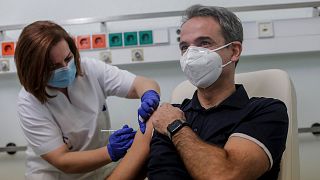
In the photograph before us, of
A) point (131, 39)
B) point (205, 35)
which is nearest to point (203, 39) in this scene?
point (205, 35)

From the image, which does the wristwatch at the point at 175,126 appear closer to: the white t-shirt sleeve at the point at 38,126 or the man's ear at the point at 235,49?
the man's ear at the point at 235,49

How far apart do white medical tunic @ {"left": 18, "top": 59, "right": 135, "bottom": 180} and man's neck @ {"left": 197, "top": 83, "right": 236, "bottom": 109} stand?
1.56ft

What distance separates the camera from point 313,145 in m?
2.04

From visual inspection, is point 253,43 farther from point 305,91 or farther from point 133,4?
point 133,4

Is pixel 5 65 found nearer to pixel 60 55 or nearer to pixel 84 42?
pixel 84 42

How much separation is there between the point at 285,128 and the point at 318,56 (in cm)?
119

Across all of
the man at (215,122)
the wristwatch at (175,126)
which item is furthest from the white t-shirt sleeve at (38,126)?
the wristwatch at (175,126)

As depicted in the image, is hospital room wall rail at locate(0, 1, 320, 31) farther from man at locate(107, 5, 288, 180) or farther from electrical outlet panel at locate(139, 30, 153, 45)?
man at locate(107, 5, 288, 180)

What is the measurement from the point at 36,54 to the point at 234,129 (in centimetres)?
85

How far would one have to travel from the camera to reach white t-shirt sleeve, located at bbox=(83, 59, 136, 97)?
5.33 ft

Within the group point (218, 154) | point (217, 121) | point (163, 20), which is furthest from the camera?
point (163, 20)

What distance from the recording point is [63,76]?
4.63 feet

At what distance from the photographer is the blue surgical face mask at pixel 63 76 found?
1.40 metres

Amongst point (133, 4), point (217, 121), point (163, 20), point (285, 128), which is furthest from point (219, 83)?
point (133, 4)
